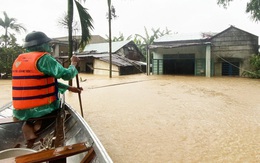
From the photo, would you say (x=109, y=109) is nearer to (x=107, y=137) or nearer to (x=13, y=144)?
(x=107, y=137)

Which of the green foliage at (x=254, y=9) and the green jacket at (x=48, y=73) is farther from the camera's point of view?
the green foliage at (x=254, y=9)

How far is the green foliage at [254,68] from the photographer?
15.2 m

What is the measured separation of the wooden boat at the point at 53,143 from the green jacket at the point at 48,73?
13cm

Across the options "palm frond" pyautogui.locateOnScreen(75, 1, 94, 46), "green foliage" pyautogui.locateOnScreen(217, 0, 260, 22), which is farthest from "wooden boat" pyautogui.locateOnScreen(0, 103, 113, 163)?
"green foliage" pyautogui.locateOnScreen(217, 0, 260, 22)

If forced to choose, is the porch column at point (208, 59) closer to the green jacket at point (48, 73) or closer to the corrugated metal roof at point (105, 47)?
the corrugated metal roof at point (105, 47)

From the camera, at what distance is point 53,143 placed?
252 centimetres

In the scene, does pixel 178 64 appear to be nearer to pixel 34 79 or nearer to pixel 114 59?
pixel 114 59

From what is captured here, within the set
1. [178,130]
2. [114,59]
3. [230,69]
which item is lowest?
[178,130]

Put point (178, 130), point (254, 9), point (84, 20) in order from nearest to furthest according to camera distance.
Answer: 1. point (178, 130)
2. point (84, 20)
3. point (254, 9)

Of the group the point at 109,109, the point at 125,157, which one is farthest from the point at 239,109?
the point at 125,157

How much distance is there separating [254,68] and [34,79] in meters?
16.9

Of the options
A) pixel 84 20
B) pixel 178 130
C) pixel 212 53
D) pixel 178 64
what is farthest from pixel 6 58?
pixel 212 53

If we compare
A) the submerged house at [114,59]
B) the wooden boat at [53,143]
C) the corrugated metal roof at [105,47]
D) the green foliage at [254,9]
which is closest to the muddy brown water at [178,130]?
the wooden boat at [53,143]

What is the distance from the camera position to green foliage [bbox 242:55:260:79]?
1521 centimetres
